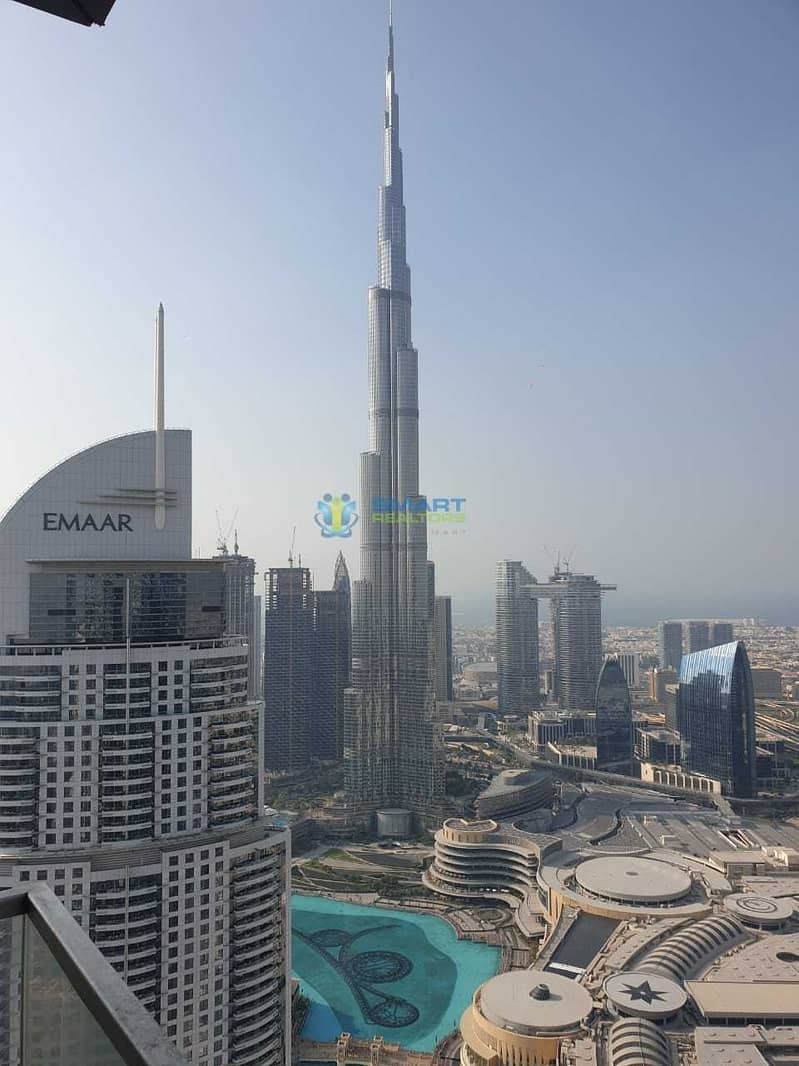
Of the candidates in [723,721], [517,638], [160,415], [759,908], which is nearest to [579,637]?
[517,638]

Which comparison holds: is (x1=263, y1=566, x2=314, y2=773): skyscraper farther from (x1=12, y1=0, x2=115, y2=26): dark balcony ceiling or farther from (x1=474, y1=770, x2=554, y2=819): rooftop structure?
(x1=12, y1=0, x2=115, y2=26): dark balcony ceiling

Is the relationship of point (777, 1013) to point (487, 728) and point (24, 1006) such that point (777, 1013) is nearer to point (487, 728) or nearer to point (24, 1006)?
point (24, 1006)

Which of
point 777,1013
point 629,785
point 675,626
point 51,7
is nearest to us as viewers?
point 51,7

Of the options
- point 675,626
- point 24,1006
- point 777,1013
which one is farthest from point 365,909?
point 675,626

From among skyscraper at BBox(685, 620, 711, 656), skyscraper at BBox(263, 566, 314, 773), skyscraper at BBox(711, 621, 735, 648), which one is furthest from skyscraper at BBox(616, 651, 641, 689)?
skyscraper at BBox(263, 566, 314, 773)

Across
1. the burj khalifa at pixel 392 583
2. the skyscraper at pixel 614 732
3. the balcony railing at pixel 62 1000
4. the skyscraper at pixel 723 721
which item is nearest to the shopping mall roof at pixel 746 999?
the balcony railing at pixel 62 1000

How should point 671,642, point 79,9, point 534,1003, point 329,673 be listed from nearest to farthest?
point 79,9 < point 534,1003 < point 329,673 < point 671,642

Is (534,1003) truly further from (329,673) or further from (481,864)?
(329,673)
